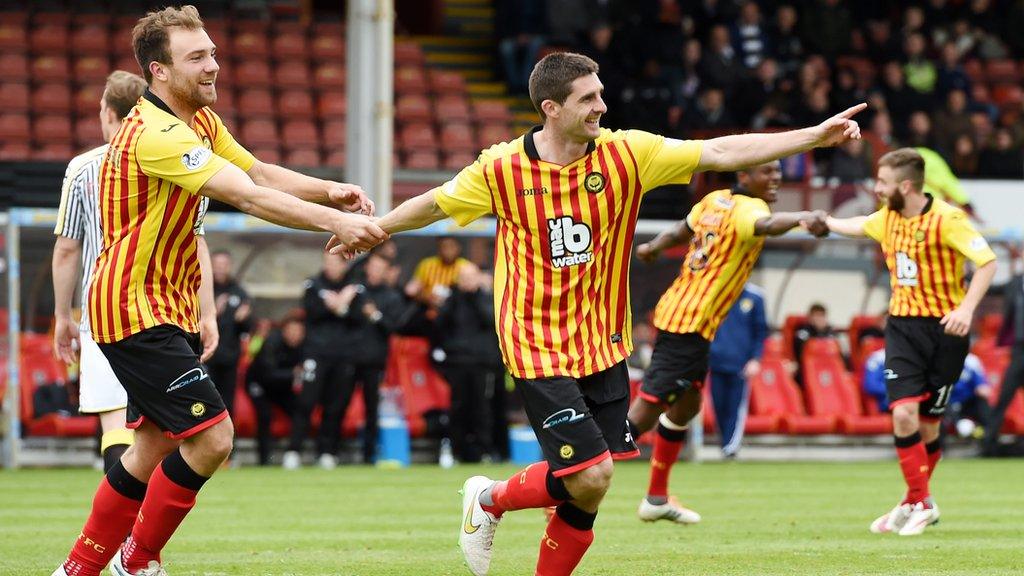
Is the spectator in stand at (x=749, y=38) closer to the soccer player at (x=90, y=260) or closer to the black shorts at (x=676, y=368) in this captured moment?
the black shorts at (x=676, y=368)

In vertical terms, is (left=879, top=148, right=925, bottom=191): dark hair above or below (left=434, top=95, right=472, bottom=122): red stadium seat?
below

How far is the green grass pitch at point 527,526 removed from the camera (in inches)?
304

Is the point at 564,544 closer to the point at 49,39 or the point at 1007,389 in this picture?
the point at 1007,389

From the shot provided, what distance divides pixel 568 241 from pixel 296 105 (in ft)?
54.5

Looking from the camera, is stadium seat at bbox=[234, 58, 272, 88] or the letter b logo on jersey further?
stadium seat at bbox=[234, 58, 272, 88]

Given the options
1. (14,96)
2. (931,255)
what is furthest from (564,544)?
(14,96)

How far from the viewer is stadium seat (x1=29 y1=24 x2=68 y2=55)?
22.2m

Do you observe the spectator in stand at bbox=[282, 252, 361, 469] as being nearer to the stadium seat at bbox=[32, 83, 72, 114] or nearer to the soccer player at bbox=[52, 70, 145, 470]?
the stadium seat at bbox=[32, 83, 72, 114]

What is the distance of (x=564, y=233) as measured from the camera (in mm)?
6383

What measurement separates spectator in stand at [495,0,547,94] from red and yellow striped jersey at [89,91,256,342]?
675 inches

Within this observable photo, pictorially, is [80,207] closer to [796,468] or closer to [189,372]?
[189,372]

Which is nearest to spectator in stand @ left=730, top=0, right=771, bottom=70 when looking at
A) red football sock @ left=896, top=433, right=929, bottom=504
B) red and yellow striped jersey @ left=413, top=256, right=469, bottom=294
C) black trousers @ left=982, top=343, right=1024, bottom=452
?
black trousers @ left=982, top=343, right=1024, bottom=452

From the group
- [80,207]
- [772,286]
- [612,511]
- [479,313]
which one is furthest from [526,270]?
[772,286]

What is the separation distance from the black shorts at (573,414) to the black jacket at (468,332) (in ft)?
30.8
